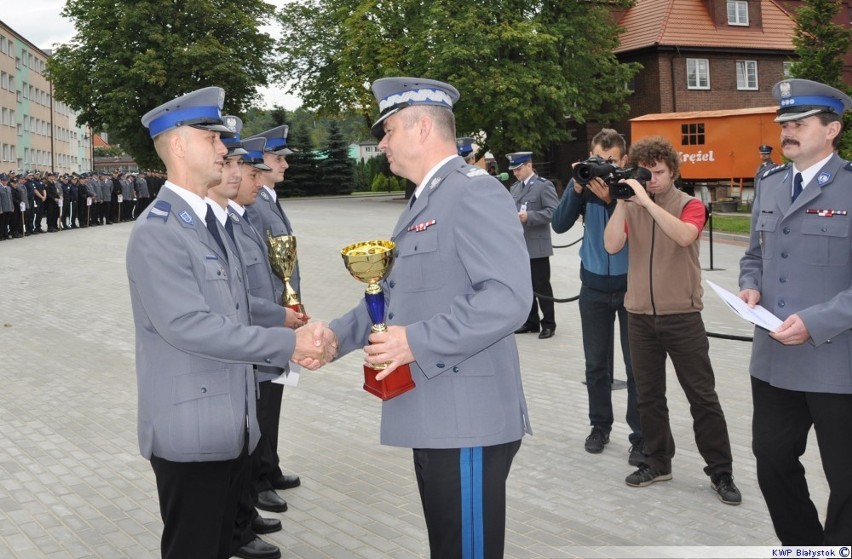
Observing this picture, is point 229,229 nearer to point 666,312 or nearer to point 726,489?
point 666,312

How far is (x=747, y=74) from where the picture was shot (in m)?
46.1

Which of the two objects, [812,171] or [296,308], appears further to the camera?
[296,308]

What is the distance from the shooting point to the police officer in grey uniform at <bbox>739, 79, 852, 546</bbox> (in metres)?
3.88

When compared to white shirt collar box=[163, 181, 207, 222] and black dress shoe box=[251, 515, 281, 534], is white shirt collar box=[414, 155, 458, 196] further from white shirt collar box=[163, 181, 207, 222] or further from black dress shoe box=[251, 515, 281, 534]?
black dress shoe box=[251, 515, 281, 534]

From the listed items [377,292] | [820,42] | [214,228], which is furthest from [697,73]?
[377,292]

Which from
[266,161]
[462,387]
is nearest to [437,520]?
[462,387]

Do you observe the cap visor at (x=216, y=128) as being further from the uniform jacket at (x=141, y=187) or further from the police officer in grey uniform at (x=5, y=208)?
the uniform jacket at (x=141, y=187)

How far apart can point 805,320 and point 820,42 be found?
1250 inches

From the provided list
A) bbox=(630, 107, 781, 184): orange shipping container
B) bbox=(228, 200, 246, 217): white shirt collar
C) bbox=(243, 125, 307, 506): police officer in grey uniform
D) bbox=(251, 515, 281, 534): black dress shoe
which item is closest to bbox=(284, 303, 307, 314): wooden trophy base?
bbox=(243, 125, 307, 506): police officer in grey uniform

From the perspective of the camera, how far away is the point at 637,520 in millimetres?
5121

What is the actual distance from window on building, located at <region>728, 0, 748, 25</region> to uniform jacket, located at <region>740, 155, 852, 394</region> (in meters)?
46.7

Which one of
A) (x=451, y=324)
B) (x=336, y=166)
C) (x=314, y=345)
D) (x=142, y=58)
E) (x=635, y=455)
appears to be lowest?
(x=635, y=455)

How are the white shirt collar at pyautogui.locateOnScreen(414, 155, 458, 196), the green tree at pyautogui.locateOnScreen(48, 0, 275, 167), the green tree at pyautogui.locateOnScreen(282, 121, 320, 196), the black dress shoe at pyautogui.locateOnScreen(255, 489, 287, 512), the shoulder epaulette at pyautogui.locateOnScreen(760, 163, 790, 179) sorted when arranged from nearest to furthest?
the white shirt collar at pyautogui.locateOnScreen(414, 155, 458, 196)
the shoulder epaulette at pyautogui.locateOnScreen(760, 163, 790, 179)
the black dress shoe at pyautogui.locateOnScreen(255, 489, 287, 512)
the green tree at pyautogui.locateOnScreen(48, 0, 275, 167)
the green tree at pyautogui.locateOnScreen(282, 121, 320, 196)

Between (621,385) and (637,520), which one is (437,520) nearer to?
(637,520)
